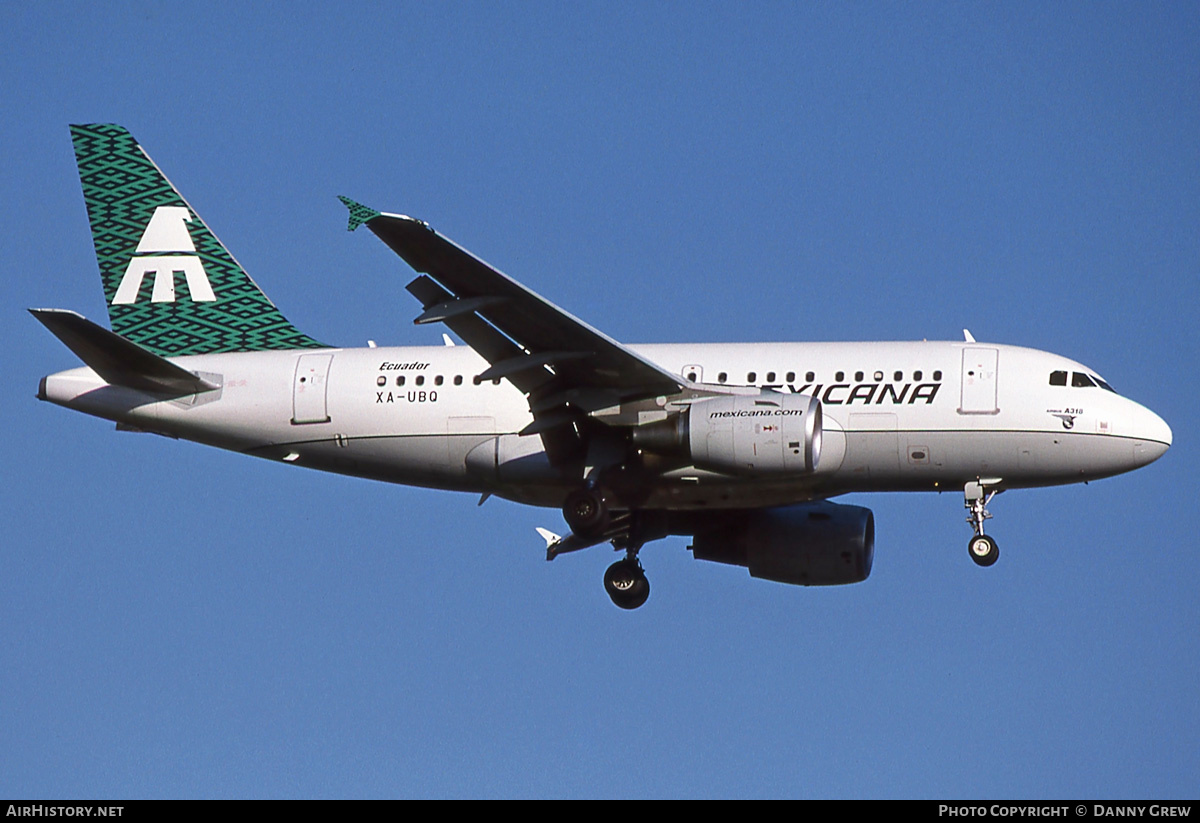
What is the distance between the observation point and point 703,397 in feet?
98.5

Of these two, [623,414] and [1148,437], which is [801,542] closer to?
[623,414]

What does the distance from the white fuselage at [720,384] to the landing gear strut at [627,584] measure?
2.49 metres

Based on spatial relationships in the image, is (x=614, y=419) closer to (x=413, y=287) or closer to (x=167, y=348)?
(x=413, y=287)

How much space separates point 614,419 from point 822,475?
12.8ft

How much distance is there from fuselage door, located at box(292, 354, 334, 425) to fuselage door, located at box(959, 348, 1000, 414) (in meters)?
12.2

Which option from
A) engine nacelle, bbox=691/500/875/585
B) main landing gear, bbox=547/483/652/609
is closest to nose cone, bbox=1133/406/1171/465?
engine nacelle, bbox=691/500/875/585

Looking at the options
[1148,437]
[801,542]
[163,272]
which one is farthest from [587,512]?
[163,272]

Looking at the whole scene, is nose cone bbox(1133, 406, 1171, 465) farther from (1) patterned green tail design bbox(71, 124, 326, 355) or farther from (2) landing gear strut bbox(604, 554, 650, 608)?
(1) patterned green tail design bbox(71, 124, 326, 355)

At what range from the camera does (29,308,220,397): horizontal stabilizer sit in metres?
30.6

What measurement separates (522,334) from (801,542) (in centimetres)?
807

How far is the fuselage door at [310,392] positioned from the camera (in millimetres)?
32875

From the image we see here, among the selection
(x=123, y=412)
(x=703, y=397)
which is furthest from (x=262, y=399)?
(x=703, y=397)

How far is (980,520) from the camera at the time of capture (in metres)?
30.9
